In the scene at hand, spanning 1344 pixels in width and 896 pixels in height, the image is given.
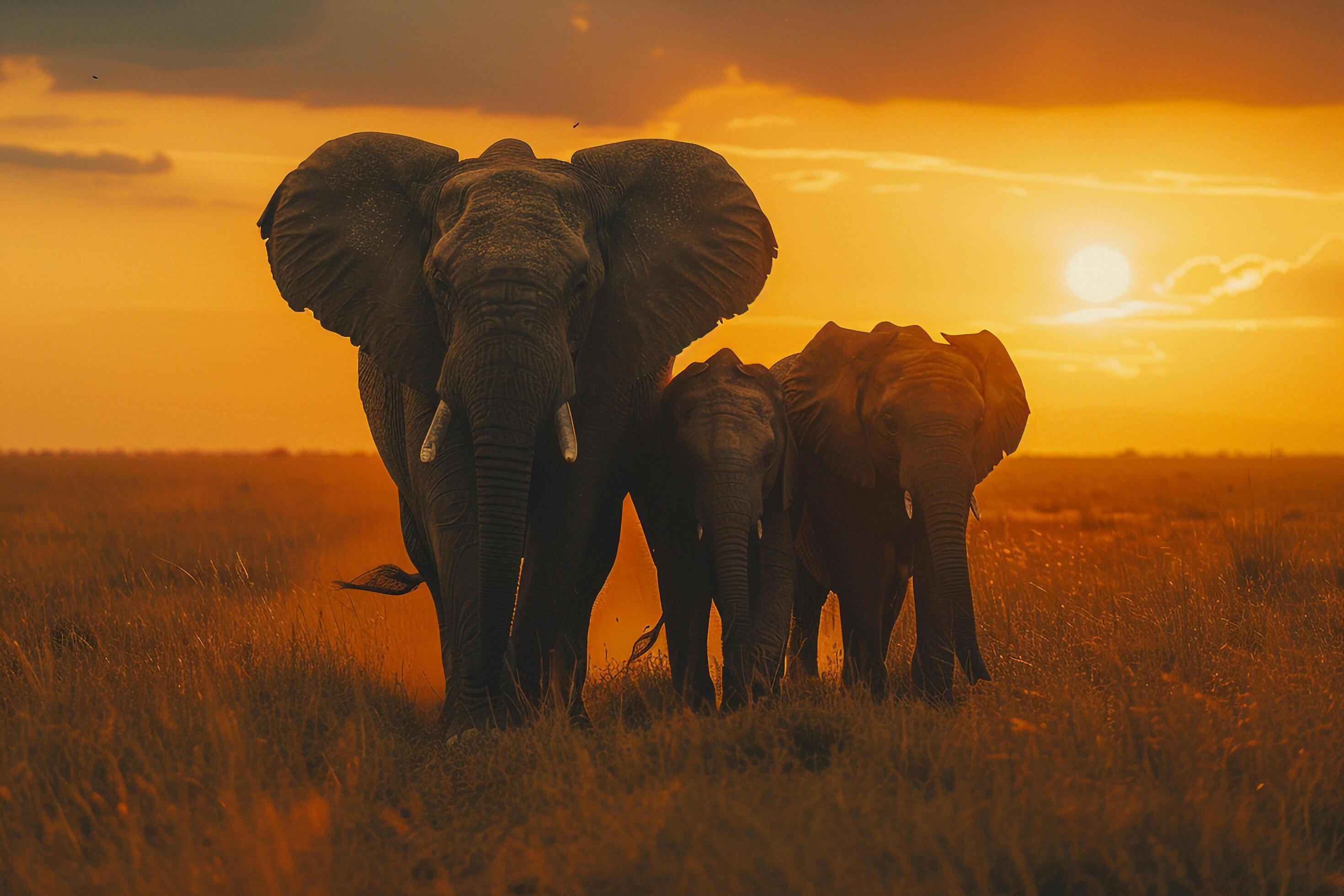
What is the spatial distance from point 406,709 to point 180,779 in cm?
252

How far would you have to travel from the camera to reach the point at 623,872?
16.1 feet

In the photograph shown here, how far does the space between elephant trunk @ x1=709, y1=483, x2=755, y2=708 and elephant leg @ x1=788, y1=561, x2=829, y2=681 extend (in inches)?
95.8

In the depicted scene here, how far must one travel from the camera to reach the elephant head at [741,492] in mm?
7871

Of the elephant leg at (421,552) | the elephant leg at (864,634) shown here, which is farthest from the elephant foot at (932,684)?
the elephant leg at (421,552)

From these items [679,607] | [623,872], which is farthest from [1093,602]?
[623,872]

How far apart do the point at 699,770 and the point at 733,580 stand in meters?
1.82

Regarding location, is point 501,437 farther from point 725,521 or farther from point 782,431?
point 782,431

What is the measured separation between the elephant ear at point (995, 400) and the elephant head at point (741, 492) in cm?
136

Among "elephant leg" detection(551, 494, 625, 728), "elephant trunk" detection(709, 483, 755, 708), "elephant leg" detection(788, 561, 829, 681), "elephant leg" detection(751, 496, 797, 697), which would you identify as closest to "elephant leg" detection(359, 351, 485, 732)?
"elephant leg" detection(551, 494, 625, 728)

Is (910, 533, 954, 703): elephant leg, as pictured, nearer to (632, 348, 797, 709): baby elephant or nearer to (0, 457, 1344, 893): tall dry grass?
(0, 457, 1344, 893): tall dry grass

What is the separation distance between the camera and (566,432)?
7.43 m

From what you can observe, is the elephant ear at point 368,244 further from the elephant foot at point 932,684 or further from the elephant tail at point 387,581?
the elephant foot at point 932,684

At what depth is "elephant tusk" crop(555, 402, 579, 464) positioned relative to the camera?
24.2ft

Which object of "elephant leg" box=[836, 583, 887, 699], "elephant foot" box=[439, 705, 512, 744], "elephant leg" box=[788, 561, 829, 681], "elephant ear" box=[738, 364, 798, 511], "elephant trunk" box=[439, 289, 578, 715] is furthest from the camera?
"elephant leg" box=[788, 561, 829, 681]
